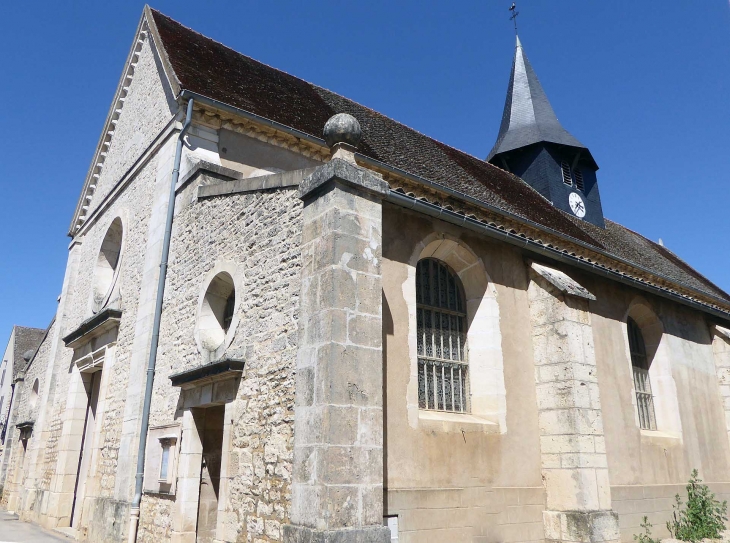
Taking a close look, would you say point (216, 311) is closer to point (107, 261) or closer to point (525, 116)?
point (107, 261)

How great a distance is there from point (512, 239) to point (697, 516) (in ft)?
16.4

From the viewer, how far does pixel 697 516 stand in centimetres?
837

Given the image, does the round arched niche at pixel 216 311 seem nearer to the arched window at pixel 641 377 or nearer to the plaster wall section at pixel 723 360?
the arched window at pixel 641 377

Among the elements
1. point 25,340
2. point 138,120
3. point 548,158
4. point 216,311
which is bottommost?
point 216,311

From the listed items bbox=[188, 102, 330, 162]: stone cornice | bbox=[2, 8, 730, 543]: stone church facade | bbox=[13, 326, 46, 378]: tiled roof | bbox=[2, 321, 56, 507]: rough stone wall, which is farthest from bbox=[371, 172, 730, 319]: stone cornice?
bbox=[13, 326, 46, 378]: tiled roof

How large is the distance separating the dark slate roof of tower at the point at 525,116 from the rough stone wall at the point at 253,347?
12229 mm

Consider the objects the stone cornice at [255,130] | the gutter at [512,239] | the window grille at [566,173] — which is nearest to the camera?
the gutter at [512,239]

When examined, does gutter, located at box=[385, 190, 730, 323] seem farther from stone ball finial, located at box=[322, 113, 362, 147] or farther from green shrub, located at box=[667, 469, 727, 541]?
green shrub, located at box=[667, 469, 727, 541]

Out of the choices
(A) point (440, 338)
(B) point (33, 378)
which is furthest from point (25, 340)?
(A) point (440, 338)

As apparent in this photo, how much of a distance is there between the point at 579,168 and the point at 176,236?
1339 centimetres

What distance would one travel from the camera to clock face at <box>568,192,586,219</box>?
16500 millimetres

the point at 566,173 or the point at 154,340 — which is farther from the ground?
the point at 566,173

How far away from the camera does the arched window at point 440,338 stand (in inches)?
263

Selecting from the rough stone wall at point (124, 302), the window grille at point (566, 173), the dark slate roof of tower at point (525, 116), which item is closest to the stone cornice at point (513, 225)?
the rough stone wall at point (124, 302)
